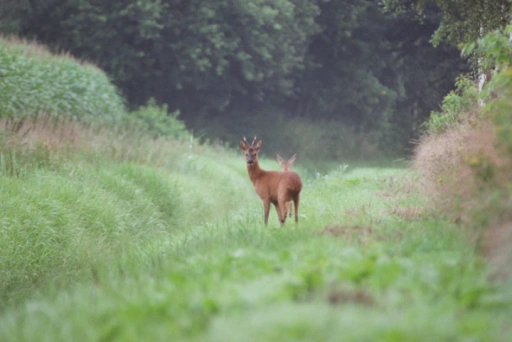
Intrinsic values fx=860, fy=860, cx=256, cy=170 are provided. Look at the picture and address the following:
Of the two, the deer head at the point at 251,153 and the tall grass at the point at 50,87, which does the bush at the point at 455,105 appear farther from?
the tall grass at the point at 50,87

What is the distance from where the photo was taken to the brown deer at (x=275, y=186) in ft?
35.4

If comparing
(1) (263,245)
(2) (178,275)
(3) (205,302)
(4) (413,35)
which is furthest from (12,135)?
(4) (413,35)

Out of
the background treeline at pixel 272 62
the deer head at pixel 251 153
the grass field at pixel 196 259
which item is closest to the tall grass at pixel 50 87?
the grass field at pixel 196 259

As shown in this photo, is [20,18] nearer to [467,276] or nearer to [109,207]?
[109,207]

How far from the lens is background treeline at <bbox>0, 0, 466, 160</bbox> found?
125 feet

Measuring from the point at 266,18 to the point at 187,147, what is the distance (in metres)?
17.3

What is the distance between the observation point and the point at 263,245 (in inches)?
355

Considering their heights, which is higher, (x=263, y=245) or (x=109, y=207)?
(x=263, y=245)

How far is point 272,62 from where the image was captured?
45000 millimetres

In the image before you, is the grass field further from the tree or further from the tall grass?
the tree

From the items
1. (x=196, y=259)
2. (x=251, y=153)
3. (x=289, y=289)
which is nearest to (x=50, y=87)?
(x=251, y=153)

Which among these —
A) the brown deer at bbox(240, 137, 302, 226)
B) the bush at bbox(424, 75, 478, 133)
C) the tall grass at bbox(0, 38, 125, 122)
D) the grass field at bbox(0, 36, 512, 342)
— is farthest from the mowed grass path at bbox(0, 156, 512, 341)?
the tall grass at bbox(0, 38, 125, 122)

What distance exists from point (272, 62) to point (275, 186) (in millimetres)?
34348

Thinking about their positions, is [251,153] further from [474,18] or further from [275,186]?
[474,18]
